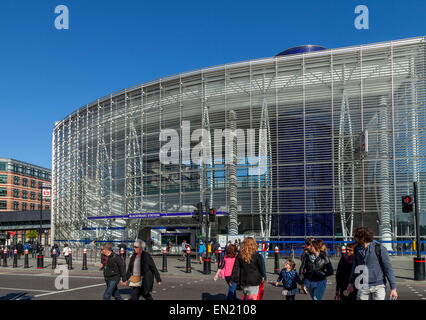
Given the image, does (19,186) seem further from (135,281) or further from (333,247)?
(135,281)

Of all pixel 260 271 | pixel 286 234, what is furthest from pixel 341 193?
pixel 260 271

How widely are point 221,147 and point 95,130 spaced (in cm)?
1444

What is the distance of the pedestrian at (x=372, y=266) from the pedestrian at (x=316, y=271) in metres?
2.01

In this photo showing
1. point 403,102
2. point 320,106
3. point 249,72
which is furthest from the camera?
point 249,72

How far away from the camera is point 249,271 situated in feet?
25.2

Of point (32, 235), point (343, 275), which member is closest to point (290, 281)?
point (343, 275)

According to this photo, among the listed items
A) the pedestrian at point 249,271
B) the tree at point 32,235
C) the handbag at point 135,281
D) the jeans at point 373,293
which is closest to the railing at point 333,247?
the handbag at point 135,281

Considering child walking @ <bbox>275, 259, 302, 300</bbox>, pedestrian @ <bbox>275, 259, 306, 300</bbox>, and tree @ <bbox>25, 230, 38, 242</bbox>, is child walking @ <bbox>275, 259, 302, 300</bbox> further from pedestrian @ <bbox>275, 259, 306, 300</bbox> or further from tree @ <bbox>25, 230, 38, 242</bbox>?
tree @ <bbox>25, 230, 38, 242</bbox>

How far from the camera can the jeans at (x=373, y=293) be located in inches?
247

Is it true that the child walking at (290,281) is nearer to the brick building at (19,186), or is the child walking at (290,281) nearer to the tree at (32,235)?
the tree at (32,235)

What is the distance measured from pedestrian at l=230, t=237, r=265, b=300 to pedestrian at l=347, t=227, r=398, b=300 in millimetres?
1799

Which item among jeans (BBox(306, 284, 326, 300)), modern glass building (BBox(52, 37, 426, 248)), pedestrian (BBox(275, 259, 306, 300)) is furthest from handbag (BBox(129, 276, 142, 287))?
modern glass building (BBox(52, 37, 426, 248))

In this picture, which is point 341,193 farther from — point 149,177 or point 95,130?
point 95,130

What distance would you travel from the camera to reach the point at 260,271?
7.74 meters
